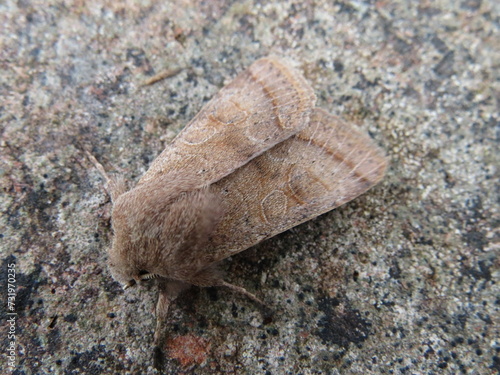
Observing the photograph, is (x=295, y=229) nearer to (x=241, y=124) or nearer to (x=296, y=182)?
(x=296, y=182)

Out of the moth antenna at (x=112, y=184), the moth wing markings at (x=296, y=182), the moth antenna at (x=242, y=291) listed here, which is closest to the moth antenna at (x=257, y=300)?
the moth antenna at (x=242, y=291)

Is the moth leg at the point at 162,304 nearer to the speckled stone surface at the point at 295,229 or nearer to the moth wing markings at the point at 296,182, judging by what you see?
the speckled stone surface at the point at 295,229

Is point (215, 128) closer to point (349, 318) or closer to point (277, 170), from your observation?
point (277, 170)

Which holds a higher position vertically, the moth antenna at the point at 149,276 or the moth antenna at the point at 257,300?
the moth antenna at the point at 149,276

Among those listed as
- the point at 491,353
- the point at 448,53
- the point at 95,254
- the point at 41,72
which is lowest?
the point at 491,353

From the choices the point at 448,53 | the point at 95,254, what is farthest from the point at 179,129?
the point at 448,53

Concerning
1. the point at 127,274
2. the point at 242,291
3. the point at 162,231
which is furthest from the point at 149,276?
the point at 242,291

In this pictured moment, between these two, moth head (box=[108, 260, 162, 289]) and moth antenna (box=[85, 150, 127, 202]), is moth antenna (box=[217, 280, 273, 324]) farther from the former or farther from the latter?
moth antenna (box=[85, 150, 127, 202])
